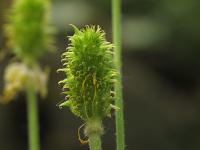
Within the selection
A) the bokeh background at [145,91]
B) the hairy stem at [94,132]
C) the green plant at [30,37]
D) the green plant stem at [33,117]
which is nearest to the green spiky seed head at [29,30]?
the green plant at [30,37]

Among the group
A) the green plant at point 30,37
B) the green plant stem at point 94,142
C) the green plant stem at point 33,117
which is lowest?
the green plant stem at point 94,142

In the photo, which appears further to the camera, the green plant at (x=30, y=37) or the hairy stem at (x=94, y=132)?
the green plant at (x=30, y=37)

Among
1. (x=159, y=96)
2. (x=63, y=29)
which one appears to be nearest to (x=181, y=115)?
(x=159, y=96)

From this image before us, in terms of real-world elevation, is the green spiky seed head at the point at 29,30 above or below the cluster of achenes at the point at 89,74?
above

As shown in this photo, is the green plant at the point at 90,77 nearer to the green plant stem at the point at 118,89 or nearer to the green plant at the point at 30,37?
the green plant stem at the point at 118,89

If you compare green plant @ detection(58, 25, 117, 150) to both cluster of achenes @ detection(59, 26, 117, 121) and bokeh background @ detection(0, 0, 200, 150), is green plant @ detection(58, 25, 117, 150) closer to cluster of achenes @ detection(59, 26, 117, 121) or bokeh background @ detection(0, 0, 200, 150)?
cluster of achenes @ detection(59, 26, 117, 121)

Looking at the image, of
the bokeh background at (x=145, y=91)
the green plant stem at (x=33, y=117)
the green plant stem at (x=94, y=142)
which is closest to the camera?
the green plant stem at (x=94, y=142)
